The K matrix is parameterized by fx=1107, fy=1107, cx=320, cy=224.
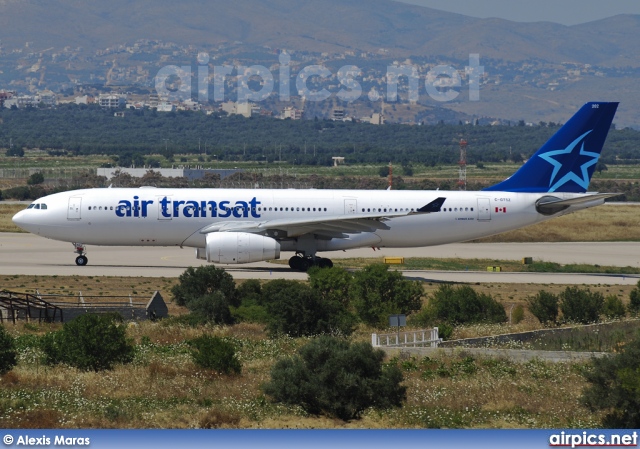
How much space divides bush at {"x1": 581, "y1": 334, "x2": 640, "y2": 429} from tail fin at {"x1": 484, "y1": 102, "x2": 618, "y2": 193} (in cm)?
3149

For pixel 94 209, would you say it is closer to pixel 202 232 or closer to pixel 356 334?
pixel 202 232

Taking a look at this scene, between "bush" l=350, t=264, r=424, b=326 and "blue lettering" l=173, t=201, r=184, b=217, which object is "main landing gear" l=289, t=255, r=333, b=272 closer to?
"blue lettering" l=173, t=201, r=184, b=217

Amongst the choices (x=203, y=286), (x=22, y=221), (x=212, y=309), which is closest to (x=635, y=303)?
(x=212, y=309)

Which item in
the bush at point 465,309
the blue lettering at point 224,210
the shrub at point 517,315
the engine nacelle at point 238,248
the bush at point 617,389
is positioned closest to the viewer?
the bush at point 617,389

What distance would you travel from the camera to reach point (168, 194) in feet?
177

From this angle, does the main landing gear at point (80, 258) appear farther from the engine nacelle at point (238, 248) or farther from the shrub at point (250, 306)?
the shrub at point (250, 306)

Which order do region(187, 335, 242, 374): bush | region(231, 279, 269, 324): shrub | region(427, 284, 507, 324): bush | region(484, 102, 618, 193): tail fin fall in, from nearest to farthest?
region(187, 335, 242, 374): bush, region(231, 279, 269, 324): shrub, region(427, 284, 507, 324): bush, region(484, 102, 618, 193): tail fin

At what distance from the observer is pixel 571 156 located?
188 ft

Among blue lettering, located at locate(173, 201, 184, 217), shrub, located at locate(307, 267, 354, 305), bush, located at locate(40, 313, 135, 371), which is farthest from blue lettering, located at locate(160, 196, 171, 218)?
bush, located at locate(40, 313, 135, 371)

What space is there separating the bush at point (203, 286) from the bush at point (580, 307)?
43.2ft

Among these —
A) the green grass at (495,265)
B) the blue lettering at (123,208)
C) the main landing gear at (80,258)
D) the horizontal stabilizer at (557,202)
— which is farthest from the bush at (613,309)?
the main landing gear at (80,258)

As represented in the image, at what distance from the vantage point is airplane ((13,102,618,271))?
5322 cm

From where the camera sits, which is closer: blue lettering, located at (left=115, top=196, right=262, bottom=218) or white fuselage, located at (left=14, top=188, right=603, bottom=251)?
blue lettering, located at (left=115, top=196, right=262, bottom=218)

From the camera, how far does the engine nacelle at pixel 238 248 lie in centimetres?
5144
